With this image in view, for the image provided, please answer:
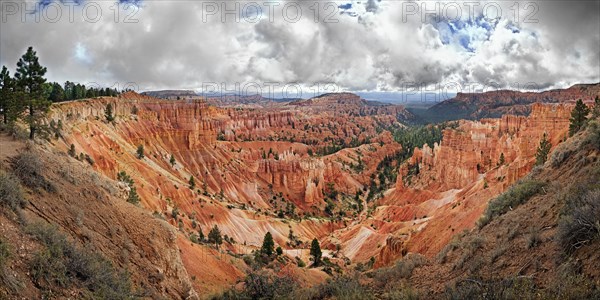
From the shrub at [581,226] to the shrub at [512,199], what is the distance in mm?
6503

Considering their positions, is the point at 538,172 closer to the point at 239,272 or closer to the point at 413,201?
the point at 239,272

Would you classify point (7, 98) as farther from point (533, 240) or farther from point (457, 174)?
point (457, 174)

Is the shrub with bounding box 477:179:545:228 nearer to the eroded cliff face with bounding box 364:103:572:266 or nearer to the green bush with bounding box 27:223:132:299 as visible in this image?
the green bush with bounding box 27:223:132:299

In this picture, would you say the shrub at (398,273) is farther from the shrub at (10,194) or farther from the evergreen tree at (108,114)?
the evergreen tree at (108,114)

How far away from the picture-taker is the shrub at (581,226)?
7168 millimetres

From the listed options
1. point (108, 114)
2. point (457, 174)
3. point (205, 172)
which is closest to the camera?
point (108, 114)

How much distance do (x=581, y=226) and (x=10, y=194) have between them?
12.7 metres

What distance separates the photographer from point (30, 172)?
39.5ft

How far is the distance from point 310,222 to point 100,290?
4680cm

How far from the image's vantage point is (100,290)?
9039mm

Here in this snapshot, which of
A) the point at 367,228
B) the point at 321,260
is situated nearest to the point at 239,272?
the point at 321,260

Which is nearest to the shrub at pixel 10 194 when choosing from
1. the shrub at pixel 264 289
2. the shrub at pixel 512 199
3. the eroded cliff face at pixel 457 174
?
the shrub at pixel 264 289

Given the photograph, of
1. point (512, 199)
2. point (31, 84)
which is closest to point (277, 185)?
point (31, 84)

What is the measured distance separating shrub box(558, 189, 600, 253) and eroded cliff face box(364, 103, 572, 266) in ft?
69.1
